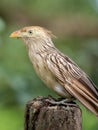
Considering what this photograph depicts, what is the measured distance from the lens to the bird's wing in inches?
257

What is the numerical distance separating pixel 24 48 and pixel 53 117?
5.59 m

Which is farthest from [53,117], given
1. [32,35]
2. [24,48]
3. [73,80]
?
[24,48]

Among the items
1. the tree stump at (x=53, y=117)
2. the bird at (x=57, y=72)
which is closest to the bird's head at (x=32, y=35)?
the bird at (x=57, y=72)

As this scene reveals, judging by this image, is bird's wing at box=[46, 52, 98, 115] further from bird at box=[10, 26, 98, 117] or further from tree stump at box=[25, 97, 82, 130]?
tree stump at box=[25, 97, 82, 130]

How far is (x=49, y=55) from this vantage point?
6926 mm

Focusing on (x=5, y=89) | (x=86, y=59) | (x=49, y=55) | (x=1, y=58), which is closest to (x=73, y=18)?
(x=86, y=59)

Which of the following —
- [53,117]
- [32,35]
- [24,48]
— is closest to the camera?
[53,117]

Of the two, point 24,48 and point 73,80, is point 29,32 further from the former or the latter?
point 24,48

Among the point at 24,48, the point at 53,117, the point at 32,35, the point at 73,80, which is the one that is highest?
the point at 24,48

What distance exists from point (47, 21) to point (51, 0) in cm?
42

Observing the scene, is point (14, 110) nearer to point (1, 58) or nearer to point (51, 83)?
point (1, 58)

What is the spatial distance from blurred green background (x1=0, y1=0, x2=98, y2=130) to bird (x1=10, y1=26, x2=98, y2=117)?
6.81 ft

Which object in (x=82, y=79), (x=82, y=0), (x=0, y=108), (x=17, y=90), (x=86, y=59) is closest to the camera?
(x=82, y=79)

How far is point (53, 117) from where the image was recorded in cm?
612
